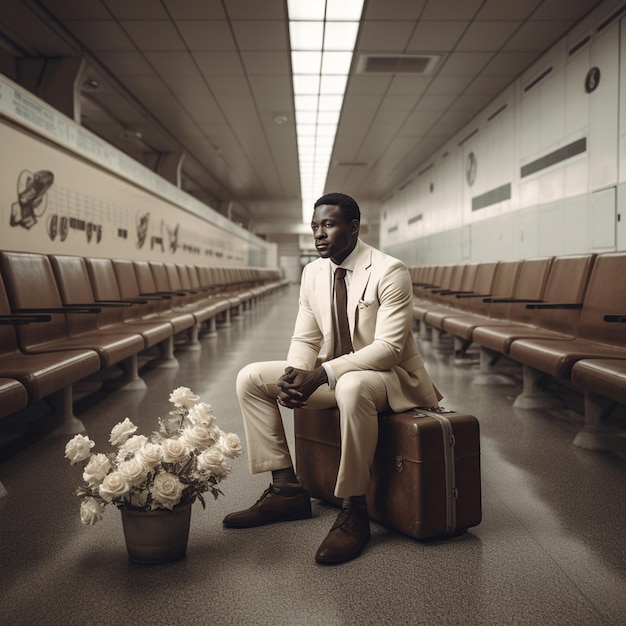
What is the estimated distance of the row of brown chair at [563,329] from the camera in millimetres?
2582

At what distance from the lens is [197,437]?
1593 mm

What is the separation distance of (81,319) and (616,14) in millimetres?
5048

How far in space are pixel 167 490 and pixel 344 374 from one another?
0.63 metres

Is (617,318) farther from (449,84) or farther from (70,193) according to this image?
(449,84)

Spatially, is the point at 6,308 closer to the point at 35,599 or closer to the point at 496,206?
the point at 35,599

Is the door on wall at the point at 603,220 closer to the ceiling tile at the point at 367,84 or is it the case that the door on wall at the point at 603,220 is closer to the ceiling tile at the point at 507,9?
the ceiling tile at the point at 507,9

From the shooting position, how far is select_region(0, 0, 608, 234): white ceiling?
17.7 feet

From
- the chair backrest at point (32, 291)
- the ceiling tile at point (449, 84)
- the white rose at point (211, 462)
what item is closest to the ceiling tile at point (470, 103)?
the ceiling tile at point (449, 84)

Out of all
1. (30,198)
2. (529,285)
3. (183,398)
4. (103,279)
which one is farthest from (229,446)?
(30,198)

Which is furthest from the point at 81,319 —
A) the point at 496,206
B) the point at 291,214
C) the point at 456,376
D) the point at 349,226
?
the point at 291,214

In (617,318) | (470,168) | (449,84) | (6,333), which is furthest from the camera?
(470,168)

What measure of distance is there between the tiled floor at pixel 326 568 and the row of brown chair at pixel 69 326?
418 mm

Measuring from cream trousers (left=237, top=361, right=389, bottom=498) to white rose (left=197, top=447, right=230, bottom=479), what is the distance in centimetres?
27

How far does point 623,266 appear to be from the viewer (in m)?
3.04
